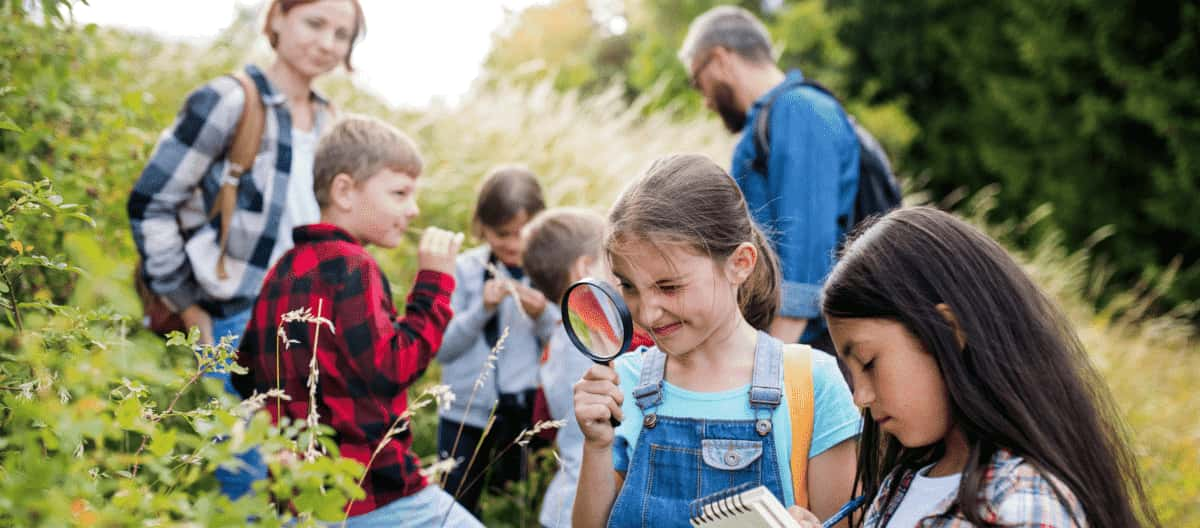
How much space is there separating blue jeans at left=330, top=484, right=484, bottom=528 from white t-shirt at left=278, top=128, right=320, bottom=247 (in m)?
1.40

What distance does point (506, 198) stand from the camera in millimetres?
4000

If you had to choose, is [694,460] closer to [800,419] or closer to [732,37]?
[800,419]

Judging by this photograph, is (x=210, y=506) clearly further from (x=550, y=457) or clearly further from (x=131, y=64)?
(x=131, y=64)

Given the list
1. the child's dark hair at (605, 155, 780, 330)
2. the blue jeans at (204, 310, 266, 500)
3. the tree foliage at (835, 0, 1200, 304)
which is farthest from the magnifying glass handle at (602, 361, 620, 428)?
the tree foliage at (835, 0, 1200, 304)

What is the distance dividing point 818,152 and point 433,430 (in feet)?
7.56

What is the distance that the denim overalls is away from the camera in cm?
231

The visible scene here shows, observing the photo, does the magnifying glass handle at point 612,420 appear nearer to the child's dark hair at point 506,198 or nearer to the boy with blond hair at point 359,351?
the boy with blond hair at point 359,351

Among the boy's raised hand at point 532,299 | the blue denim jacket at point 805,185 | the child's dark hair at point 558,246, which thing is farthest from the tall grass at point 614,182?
the blue denim jacket at point 805,185

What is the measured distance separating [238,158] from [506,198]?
1.05 meters

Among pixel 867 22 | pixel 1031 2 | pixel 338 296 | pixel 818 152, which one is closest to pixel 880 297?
pixel 338 296

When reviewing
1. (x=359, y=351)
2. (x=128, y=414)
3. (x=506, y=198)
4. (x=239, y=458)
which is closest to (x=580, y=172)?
(x=506, y=198)

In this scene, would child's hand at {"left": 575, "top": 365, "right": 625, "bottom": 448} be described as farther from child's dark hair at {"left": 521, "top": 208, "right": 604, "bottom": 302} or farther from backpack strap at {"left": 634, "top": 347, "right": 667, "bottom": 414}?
child's dark hair at {"left": 521, "top": 208, "right": 604, "bottom": 302}

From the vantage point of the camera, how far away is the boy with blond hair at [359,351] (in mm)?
2609

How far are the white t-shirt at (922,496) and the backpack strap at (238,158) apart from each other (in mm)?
2548
